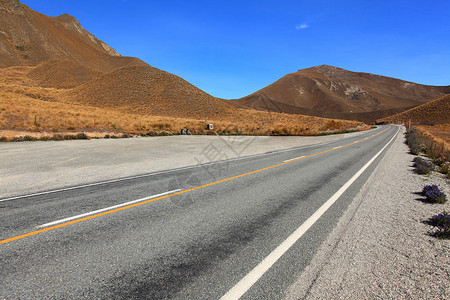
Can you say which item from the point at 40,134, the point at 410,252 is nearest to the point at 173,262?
the point at 410,252

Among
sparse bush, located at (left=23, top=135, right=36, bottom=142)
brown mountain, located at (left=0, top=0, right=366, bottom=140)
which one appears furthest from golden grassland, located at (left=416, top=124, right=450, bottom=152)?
sparse bush, located at (left=23, top=135, right=36, bottom=142)

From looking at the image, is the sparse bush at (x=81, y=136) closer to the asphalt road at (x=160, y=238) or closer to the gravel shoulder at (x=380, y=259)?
the asphalt road at (x=160, y=238)

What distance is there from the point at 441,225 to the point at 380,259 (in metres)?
2.00

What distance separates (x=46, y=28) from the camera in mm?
139250

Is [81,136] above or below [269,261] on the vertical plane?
above

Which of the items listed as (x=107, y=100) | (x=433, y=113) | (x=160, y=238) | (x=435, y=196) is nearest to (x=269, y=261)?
(x=160, y=238)

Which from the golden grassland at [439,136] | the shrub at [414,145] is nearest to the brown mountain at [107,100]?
the shrub at [414,145]

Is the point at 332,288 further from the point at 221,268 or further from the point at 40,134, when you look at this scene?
the point at 40,134

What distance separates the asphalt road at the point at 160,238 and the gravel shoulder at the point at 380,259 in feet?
0.76

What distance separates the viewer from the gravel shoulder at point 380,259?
2553 millimetres

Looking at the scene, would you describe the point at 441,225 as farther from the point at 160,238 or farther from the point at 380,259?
the point at 160,238

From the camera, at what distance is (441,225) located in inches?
163

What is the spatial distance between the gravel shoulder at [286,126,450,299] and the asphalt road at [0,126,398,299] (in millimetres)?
232

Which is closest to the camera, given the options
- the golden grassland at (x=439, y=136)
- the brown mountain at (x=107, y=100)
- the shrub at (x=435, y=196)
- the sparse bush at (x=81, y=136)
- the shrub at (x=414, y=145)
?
the shrub at (x=435, y=196)
